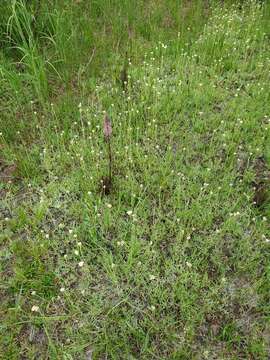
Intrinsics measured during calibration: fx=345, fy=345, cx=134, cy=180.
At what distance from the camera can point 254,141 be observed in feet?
14.4

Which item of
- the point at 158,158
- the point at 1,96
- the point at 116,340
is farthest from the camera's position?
the point at 1,96

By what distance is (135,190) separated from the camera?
3.89m

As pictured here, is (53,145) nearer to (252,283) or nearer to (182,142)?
(182,142)

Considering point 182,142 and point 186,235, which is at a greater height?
point 182,142

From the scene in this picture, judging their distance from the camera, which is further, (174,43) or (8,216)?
(174,43)

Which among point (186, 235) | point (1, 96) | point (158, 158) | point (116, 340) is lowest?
point (116, 340)

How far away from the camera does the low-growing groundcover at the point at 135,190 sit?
304 cm

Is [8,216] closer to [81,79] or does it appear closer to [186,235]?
[186,235]

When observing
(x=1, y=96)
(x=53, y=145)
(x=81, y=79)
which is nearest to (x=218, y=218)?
(x=53, y=145)

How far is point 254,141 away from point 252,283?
186 cm

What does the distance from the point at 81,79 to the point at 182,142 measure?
6.45 feet

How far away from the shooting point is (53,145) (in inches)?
172

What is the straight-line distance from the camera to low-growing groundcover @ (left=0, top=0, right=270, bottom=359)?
3039 mm

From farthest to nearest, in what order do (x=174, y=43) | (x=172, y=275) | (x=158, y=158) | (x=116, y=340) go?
(x=174, y=43) < (x=158, y=158) < (x=172, y=275) < (x=116, y=340)
